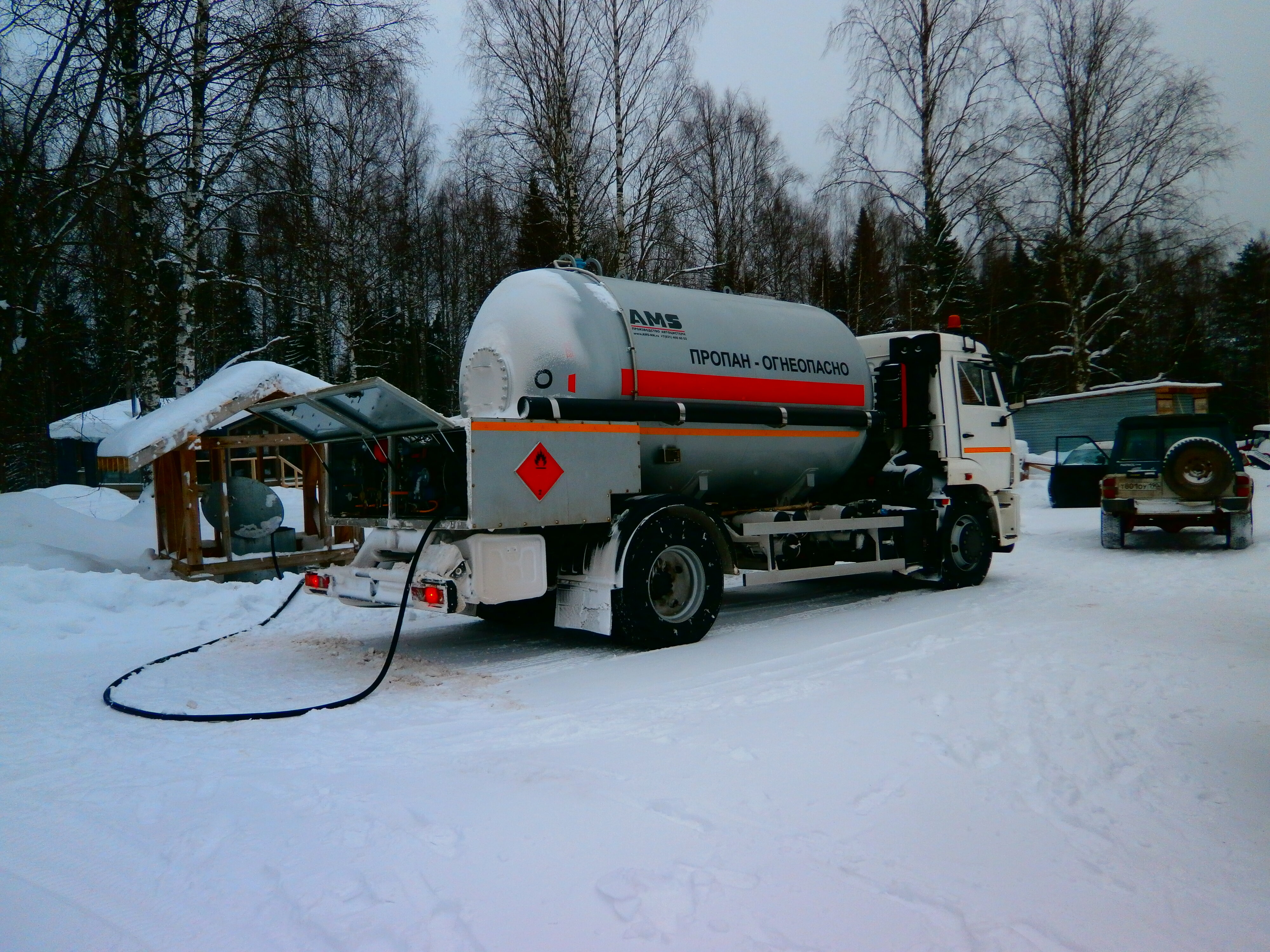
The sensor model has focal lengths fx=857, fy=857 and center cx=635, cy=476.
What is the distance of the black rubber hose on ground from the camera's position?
5.08m

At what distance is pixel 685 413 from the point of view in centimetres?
739

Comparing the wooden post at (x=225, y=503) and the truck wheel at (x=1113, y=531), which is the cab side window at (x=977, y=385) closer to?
the truck wheel at (x=1113, y=531)

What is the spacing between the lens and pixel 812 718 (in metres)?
4.88

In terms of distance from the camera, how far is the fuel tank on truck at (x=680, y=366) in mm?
7035

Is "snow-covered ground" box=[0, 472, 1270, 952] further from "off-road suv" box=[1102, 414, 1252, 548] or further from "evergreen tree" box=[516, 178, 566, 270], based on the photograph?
"evergreen tree" box=[516, 178, 566, 270]

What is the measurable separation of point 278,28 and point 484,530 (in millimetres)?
→ 9260

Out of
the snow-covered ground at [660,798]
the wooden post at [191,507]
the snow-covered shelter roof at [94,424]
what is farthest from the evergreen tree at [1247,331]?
the snow-covered shelter roof at [94,424]

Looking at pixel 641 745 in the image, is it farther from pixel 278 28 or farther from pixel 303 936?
pixel 278 28

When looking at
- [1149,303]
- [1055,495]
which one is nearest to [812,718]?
[1055,495]

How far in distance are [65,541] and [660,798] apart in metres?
11.0

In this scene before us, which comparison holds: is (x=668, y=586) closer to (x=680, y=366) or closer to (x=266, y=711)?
(x=680, y=366)

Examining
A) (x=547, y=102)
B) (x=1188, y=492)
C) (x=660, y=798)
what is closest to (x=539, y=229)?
(x=547, y=102)

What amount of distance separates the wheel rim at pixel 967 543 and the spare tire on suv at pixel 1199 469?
3.93 meters

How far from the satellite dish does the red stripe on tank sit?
281 inches
